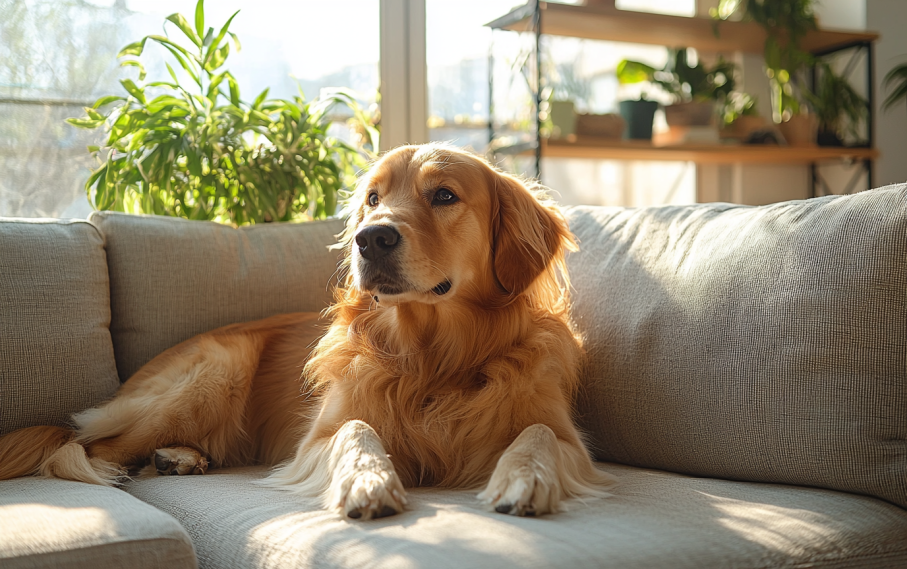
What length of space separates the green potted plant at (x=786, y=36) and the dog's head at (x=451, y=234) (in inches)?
103

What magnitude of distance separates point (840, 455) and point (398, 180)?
3.48 ft

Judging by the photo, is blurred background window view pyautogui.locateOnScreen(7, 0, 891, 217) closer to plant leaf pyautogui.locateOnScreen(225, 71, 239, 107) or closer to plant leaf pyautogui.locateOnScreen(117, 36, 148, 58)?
plant leaf pyautogui.locateOnScreen(225, 71, 239, 107)

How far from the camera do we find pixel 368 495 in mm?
1217

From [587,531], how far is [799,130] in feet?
11.4

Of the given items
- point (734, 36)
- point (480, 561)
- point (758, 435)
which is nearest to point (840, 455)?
point (758, 435)

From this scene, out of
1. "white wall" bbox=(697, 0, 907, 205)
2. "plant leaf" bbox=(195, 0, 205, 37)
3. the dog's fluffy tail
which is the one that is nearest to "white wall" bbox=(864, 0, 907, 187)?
"white wall" bbox=(697, 0, 907, 205)

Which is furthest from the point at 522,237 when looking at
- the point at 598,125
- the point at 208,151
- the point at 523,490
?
the point at 598,125

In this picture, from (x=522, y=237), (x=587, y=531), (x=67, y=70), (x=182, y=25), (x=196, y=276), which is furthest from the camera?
(x=67, y=70)

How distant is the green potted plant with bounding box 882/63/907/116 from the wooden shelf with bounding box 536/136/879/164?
0.37m

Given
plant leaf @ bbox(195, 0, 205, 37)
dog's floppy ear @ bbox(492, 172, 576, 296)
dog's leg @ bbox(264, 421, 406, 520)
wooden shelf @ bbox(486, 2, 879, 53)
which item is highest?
wooden shelf @ bbox(486, 2, 879, 53)

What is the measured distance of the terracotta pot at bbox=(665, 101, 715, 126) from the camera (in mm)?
3811

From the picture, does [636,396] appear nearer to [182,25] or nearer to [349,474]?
[349,474]

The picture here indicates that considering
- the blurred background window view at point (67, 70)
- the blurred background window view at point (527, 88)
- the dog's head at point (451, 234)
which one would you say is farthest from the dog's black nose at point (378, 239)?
the blurred background window view at point (527, 88)

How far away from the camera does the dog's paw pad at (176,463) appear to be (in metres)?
1.76
